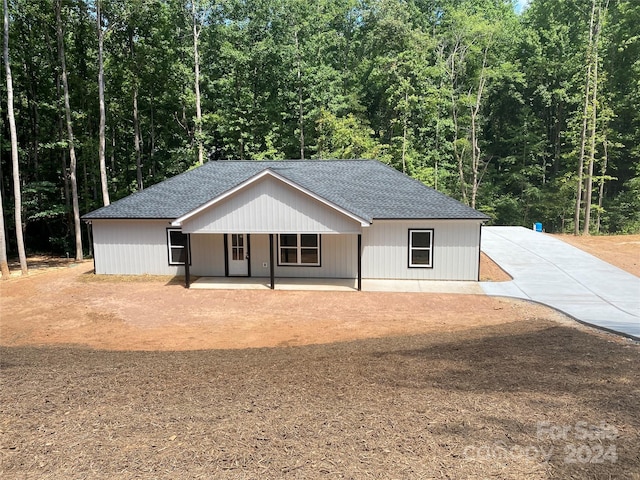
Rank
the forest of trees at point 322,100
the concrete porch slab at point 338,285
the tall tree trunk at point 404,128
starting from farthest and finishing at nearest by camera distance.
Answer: the tall tree trunk at point 404,128 < the forest of trees at point 322,100 < the concrete porch slab at point 338,285

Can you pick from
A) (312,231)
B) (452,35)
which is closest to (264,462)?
(312,231)

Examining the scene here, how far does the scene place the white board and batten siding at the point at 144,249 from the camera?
60.9ft

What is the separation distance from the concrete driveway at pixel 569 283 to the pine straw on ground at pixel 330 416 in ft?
15.0

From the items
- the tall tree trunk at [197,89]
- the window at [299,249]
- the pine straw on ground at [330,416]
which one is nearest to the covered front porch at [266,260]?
the window at [299,249]

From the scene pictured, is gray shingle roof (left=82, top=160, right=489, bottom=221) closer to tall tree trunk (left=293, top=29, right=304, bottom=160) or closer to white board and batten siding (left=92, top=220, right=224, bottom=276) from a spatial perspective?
white board and batten siding (left=92, top=220, right=224, bottom=276)

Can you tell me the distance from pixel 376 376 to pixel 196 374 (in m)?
2.87

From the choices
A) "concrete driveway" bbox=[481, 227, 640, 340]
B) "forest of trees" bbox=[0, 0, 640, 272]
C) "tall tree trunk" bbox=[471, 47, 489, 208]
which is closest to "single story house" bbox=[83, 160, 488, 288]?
"concrete driveway" bbox=[481, 227, 640, 340]

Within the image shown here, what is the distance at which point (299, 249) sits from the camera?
1814 centimetres

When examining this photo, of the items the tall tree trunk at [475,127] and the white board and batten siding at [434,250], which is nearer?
the white board and batten siding at [434,250]

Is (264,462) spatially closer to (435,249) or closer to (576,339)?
(576,339)

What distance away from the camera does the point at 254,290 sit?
16.3 metres

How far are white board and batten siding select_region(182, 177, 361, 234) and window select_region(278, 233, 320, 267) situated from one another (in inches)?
72.6

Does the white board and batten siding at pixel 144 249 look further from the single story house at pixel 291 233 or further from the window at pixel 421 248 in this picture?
the window at pixel 421 248

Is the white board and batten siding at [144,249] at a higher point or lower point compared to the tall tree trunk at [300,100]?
lower
